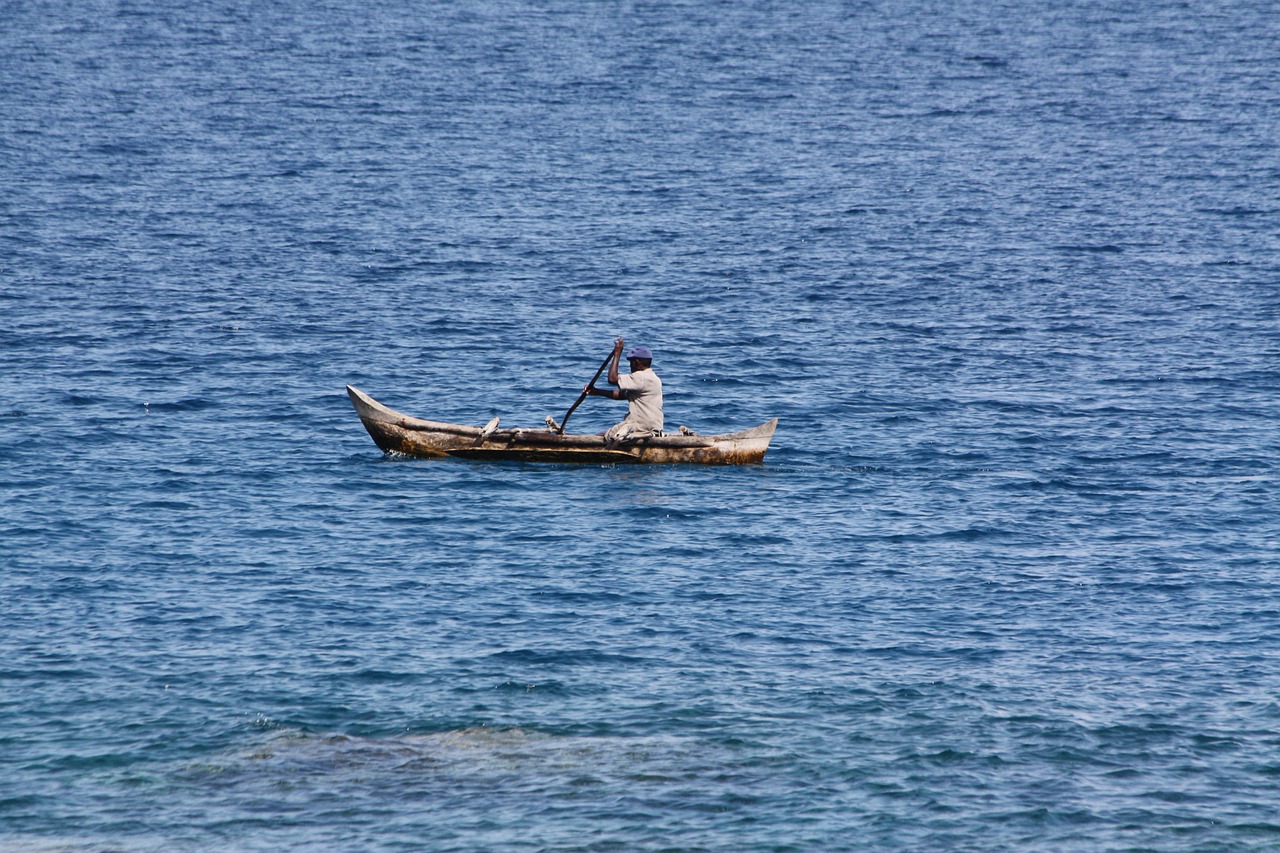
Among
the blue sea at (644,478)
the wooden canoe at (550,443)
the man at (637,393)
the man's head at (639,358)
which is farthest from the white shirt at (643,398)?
the blue sea at (644,478)

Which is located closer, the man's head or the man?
the man's head

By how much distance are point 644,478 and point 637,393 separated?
69.6 inches

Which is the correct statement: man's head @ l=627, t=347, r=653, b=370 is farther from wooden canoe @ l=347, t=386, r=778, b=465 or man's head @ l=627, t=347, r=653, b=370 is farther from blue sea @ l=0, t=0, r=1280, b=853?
blue sea @ l=0, t=0, r=1280, b=853

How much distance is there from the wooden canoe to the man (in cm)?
21

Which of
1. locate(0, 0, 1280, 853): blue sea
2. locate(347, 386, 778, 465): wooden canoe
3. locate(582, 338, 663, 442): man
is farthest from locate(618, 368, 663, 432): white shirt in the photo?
locate(0, 0, 1280, 853): blue sea

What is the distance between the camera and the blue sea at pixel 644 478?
57.6 feet

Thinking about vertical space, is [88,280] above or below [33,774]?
above

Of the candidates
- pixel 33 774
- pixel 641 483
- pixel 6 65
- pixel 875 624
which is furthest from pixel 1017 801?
pixel 6 65

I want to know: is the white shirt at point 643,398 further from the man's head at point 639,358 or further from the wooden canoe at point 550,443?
the wooden canoe at point 550,443

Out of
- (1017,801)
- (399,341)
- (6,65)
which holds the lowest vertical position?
(1017,801)

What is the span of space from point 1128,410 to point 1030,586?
41.5 feet

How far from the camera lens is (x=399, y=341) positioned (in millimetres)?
41281

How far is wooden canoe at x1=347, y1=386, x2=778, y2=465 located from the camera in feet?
97.7

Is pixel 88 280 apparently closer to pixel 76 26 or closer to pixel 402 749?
pixel 402 749
